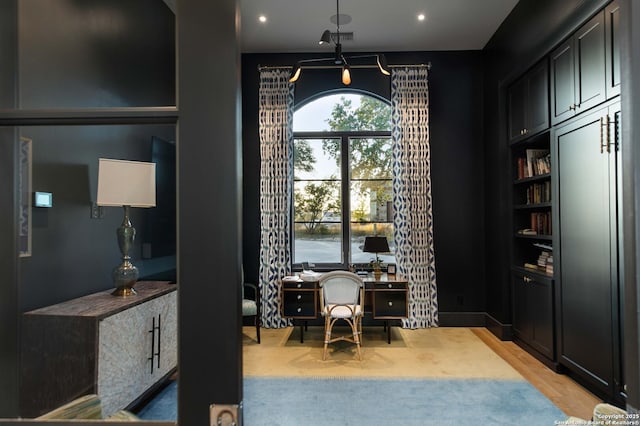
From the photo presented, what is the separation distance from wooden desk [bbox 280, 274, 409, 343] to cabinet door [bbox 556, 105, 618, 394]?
152 centimetres

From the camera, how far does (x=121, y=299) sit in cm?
230

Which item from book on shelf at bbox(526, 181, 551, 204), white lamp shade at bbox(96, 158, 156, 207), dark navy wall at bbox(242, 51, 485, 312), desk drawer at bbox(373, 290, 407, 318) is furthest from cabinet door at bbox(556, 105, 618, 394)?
white lamp shade at bbox(96, 158, 156, 207)

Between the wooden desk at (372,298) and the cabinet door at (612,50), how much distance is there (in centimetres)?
250

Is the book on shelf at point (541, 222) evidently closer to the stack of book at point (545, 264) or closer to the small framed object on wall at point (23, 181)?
the stack of book at point (545, 264)

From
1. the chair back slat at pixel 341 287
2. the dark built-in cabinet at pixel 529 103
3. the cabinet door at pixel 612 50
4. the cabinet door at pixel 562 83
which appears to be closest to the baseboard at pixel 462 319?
the chair back slat at pixel 341 287

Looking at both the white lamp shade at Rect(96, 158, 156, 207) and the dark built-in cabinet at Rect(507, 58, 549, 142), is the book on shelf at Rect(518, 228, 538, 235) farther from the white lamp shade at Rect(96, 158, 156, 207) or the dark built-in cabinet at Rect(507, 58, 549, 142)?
the white lamp shade at Rect(96, 158, 156, 207)

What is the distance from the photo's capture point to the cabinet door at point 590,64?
256cm

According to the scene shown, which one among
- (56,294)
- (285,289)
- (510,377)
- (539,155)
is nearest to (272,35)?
(285,289)

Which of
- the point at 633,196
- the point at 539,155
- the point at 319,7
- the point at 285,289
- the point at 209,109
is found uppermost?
the point at 319,7

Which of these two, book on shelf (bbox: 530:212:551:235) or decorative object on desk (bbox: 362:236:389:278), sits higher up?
book on shelf (bbox: 530:212:551:235)

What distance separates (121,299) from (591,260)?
337 cm

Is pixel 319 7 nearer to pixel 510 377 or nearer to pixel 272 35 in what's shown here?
pixel 272 35

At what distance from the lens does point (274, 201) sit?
4656 mm

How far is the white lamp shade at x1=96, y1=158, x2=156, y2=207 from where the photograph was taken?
2283 mm
